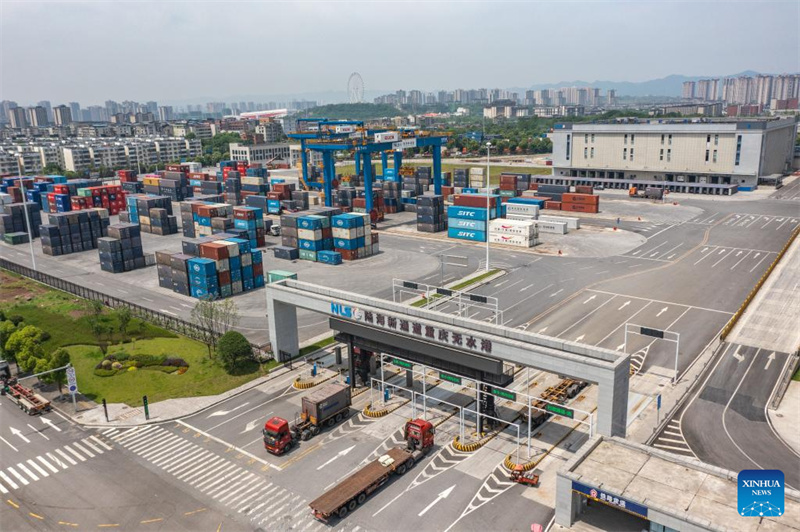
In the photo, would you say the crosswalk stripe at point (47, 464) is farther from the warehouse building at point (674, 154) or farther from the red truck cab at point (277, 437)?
the warehouse building at point (674, 154)

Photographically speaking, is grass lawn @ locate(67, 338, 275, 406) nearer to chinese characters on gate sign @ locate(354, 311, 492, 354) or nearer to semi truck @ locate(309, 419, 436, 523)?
chinese characters on gate sign @ locate(354, 311, 492, 354)

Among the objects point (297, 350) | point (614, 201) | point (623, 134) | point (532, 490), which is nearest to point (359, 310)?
point (297, 350)

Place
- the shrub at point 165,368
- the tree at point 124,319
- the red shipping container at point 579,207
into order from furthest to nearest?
the red shipping container at point 579,207 → the tree at point 124,319 → the shrub at point 165,368

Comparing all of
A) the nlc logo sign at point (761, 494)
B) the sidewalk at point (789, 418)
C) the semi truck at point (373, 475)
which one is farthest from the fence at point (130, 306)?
the sidewalk at point (789, 418)

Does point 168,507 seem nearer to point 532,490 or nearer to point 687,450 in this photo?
point 532,490

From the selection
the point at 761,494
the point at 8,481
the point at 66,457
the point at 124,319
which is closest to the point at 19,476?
the point at 8,481
